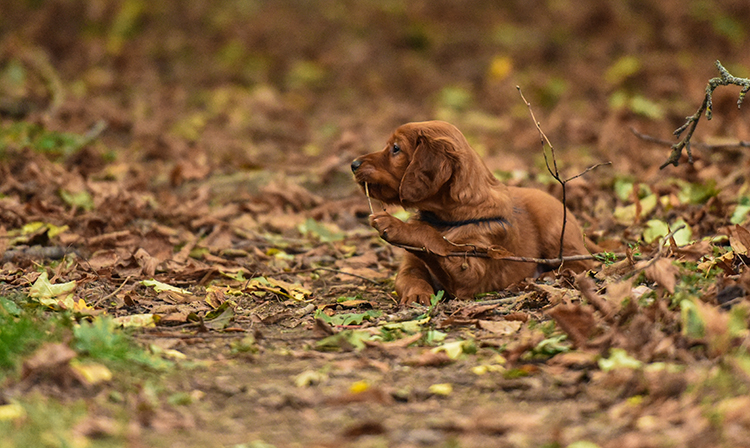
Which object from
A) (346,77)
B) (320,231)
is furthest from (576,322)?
(346,77)

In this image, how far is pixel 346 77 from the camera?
1377 centimetres

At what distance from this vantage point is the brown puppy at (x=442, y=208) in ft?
15.4

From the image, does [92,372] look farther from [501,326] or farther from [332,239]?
[332,239]

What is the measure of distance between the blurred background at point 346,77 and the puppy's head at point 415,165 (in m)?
3.19

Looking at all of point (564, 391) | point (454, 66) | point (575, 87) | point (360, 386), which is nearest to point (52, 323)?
point (360, 386)

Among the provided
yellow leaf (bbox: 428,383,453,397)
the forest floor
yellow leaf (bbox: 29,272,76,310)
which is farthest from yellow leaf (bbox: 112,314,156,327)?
yellow leaf (bbox: 428,383,453,397)

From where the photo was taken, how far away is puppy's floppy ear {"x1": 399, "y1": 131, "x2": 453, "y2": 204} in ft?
15.3

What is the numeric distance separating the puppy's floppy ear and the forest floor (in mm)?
668

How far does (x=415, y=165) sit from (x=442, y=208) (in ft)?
1.16

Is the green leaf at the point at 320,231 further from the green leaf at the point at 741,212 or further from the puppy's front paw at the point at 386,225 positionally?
the green leaf at the point at 741,212

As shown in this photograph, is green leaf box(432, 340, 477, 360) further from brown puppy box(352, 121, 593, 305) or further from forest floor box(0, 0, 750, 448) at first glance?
brown puppy box(352, 121, 593, 305)

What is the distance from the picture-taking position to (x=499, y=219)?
15.9 feet

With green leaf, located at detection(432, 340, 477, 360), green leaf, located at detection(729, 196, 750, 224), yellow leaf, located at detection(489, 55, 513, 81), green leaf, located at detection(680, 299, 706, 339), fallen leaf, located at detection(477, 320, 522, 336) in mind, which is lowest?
green leaf, located at detection(432, 340, 477, 360)

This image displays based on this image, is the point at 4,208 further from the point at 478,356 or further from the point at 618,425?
the point at 618,425
